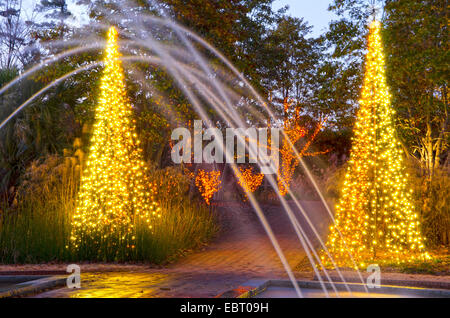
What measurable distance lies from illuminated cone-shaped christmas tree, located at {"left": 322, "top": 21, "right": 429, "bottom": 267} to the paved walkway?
1.44 meters

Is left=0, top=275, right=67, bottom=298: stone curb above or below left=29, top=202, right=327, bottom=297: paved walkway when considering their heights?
above

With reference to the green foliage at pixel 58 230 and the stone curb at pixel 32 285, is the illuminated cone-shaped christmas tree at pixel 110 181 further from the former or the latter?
the stone curb at pixel 32 285

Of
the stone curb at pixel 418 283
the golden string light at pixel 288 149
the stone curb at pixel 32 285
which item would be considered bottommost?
the stone curb at pixel 418 283

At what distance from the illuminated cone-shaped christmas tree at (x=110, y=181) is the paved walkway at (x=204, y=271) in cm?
87

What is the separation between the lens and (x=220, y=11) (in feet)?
52.6

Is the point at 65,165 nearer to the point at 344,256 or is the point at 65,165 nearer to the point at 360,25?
the point at 344,256

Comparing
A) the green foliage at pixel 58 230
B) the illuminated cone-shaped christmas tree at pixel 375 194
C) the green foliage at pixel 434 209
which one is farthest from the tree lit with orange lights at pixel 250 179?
the illuminated cone-shaped christmas tree at pixel 375 194

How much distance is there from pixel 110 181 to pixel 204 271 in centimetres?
284

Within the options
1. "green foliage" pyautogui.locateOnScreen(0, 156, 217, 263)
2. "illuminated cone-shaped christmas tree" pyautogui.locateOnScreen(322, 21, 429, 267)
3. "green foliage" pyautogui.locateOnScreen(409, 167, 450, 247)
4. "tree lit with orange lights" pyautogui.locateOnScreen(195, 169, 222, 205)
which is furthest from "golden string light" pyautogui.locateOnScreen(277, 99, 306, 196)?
"illuminated cone-shaped christmas tree" pyautogui.locateOnScreen(322, 21, 429, 267)

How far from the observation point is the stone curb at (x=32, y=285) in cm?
650

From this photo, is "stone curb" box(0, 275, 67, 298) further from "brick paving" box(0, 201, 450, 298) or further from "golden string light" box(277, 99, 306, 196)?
"golden string light" box(277, 99, 306, 196)

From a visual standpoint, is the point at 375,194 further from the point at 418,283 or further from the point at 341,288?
the point at 341,288

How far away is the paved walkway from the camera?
22.7 ft
